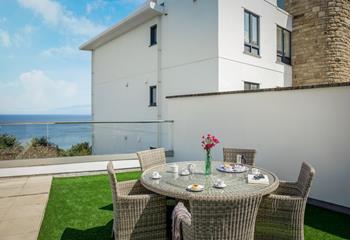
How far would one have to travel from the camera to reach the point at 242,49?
834 centimetres

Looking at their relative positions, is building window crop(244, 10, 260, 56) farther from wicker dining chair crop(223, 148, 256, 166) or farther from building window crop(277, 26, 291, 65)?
wicker dining chair crop(223, 148, 256, 166)

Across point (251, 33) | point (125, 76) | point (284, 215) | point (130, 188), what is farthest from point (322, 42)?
point (130, 188)

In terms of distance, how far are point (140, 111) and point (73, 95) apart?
14667 millimetres

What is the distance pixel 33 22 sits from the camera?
14.7 m

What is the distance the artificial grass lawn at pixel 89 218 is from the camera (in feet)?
10.7

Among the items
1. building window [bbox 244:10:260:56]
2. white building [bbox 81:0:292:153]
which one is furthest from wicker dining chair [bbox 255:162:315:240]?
building window [bbox 244:10:260:56]

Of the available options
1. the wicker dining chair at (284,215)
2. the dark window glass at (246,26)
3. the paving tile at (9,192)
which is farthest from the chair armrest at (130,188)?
the dark window glass at (246,26)

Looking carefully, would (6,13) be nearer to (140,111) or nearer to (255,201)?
(140,111)

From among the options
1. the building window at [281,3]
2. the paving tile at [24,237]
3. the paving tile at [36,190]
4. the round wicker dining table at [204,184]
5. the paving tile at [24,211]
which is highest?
the building window at [281,3]

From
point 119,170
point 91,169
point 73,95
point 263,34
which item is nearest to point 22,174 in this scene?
point 91,169

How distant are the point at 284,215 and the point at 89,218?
2620 millimetres

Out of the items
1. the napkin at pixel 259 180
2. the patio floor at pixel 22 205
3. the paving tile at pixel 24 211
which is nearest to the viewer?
the napkin at pixel 259 180

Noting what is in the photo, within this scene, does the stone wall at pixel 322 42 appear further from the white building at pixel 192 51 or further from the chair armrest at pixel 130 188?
the chair armrest at pixel 130 188

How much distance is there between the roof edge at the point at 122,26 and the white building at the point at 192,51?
0.04 metres
